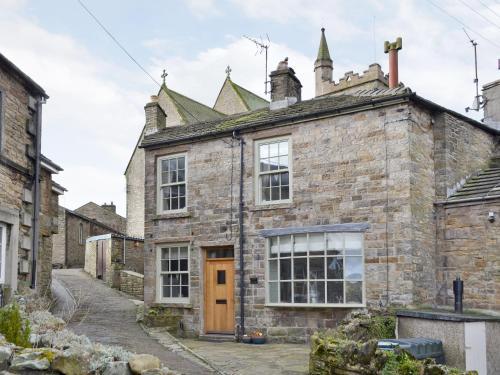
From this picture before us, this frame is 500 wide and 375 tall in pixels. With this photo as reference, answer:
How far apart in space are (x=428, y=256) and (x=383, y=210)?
1562 mm

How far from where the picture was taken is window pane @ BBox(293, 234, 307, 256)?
1598 cm

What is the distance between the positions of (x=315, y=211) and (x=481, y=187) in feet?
13.3

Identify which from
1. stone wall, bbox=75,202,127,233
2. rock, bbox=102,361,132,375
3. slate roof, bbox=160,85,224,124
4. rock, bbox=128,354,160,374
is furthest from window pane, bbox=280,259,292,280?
stone wall, bbox=75,202,127,233

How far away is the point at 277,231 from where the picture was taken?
646 inches

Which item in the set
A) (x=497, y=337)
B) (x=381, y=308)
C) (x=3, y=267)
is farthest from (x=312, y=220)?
(x=3, y=267)

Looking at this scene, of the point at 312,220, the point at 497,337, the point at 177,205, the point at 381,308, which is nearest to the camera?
the point at 497,337

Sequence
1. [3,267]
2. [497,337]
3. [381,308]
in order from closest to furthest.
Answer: [497,337], [3,267], [381,308]

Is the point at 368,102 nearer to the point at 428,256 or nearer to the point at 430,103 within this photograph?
the point at 430,103

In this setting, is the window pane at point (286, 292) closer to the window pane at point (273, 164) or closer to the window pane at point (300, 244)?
the window pane at point (300, 244)

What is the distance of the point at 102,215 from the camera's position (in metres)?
43.8

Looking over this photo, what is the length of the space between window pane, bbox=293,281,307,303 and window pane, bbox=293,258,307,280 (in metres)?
0.17

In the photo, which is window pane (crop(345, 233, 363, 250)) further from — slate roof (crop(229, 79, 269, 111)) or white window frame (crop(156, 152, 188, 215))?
slate roof (crop(229, 79, 269, 111))

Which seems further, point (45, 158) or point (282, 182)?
point (45, 158)

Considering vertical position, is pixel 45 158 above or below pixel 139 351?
above
